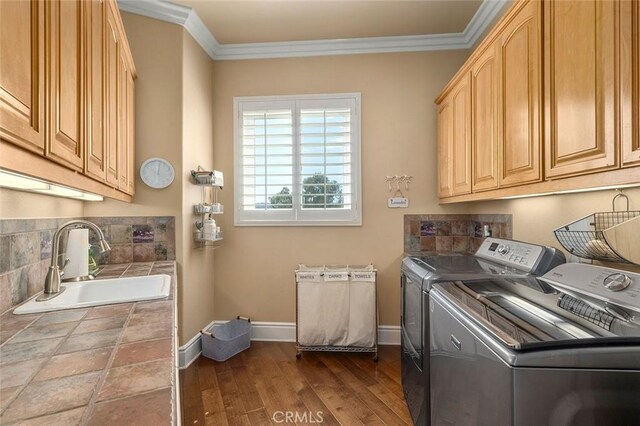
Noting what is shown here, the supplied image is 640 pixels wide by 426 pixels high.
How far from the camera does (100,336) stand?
89cm

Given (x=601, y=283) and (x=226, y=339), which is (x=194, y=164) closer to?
(x=226, y=339)

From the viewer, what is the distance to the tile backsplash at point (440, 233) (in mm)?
2643

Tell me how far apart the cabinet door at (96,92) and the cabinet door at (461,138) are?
2.11 m

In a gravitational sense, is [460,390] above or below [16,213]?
below

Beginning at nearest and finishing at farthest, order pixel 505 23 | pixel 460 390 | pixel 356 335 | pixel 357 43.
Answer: pixel 460 390
pixel 505 23
pixel 356 335
pixel 357 43

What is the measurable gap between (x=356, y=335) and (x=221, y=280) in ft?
4.53

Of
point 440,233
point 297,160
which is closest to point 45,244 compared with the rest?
point 297,160

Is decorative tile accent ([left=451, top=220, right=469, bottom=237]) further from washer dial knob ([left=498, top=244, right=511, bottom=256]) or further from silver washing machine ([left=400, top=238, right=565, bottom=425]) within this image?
washer dial knob ([left=498, top=244, right=511, bottom=256])

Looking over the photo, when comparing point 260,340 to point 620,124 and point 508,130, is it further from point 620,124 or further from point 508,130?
point 620,124

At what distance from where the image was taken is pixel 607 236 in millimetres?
1071

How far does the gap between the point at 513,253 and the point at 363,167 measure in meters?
1.47

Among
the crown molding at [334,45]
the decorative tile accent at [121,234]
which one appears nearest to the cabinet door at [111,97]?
the decorative tile accent at [121,234]

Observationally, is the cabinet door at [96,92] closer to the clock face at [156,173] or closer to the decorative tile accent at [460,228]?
the clock face at [156,173]

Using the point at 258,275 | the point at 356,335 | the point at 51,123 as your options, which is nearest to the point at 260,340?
the point at 258,275
